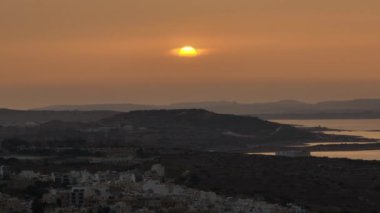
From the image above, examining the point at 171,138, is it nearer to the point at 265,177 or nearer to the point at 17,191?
the point at 265,177

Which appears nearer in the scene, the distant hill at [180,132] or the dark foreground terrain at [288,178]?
the dark foreground terrain at [288,178]

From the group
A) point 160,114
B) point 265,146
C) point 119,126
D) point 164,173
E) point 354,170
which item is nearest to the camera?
point 164,173

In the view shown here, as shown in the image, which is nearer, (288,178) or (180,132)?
(288,178)

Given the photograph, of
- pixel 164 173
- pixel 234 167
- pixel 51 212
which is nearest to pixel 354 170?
pixel 234 167

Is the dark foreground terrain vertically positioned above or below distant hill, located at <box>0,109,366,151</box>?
below

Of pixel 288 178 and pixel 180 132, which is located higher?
pixel 180 132

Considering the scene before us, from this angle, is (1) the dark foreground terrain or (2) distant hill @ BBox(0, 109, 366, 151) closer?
(1) the dark foreground terrain

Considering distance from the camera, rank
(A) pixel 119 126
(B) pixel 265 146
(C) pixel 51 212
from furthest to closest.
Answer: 1. (A) pixel 119 126
2. (B) pixel 265 146
3. (C) pixel 51 212

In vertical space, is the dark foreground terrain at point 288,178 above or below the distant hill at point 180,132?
below
